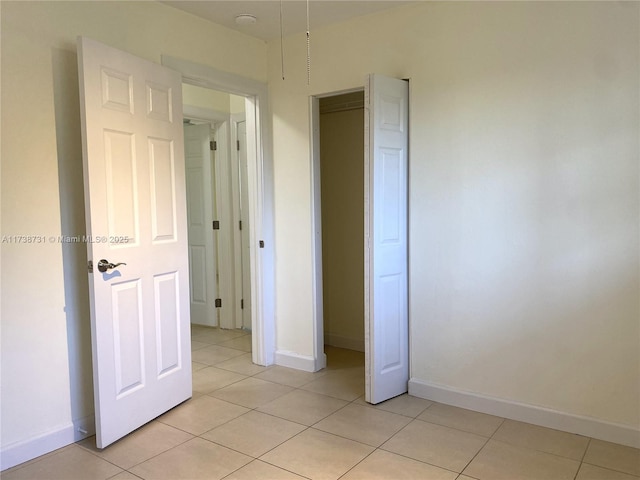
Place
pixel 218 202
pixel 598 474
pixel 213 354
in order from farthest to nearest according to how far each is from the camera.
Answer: pixel 218 202 < pixel 213 354 < pixel 598 474

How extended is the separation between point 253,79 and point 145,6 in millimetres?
967

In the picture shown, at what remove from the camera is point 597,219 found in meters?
2.57

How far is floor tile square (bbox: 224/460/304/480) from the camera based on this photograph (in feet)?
7.52

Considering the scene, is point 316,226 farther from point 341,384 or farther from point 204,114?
point 204,114

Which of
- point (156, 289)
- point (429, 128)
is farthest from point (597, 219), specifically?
point (156, 289)

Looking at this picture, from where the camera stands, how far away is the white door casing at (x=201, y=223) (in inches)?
197

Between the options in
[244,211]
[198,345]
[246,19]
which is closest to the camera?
[246,19]

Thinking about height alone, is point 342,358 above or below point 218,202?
below

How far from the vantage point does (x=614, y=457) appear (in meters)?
2.44

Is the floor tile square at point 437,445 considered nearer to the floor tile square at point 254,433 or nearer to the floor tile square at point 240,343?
the floor tile square at point 254,433

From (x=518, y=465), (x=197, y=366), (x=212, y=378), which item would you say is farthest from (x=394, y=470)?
(x=197, y=366)

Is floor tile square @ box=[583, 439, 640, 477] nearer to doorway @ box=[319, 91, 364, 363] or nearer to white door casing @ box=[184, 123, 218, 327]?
doorway @ box=[319, 91, 364, 363]

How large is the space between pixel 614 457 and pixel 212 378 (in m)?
2.57

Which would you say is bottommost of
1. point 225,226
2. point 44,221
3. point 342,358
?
point 342,358
